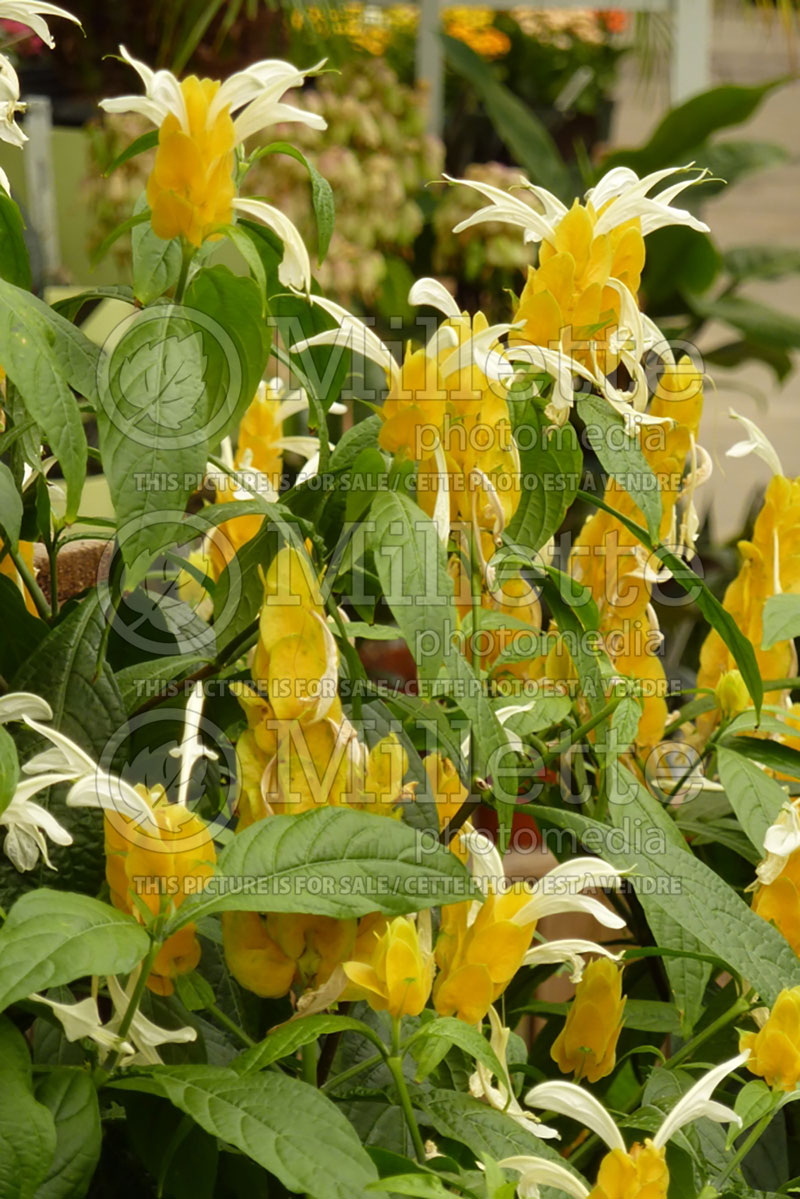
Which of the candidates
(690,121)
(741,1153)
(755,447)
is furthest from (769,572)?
(690,121)

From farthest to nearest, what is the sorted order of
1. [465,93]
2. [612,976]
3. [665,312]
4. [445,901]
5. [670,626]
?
[465,93]
[665,312]
[670,626]
[612,976]
[445,901]

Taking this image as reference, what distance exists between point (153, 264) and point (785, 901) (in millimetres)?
290

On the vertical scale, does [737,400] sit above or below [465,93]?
below

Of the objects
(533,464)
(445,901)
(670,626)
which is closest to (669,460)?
(533,464)

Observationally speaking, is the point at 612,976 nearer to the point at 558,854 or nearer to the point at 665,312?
the point at 558,854

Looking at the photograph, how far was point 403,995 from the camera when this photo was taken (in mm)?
360

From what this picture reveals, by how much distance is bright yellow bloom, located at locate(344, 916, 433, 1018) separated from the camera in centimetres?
36

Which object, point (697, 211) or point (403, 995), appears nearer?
point (403, 995)

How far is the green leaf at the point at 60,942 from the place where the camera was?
29cm

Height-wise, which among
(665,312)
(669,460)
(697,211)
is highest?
(669,460)

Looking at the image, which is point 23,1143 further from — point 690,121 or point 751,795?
point 690,121

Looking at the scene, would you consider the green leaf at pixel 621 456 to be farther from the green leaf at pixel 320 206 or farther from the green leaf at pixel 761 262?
the green leaf at pixel 761 262

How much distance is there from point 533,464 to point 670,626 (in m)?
1.63

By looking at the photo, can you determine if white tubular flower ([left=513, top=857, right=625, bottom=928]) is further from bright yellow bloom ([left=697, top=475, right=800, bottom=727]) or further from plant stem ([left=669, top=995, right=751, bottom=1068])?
bright yellow bloom ([left=697, top=475, right=800, bottom=727])
